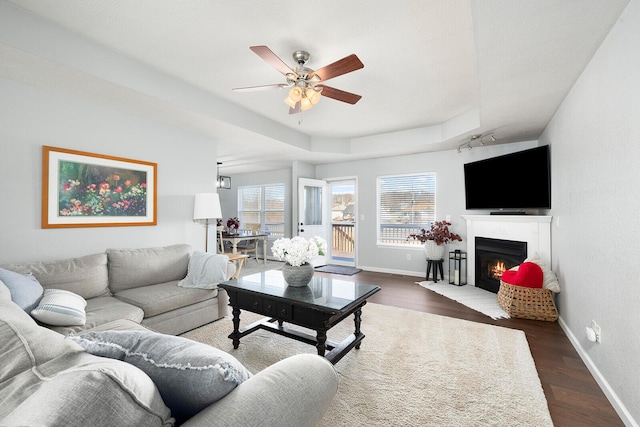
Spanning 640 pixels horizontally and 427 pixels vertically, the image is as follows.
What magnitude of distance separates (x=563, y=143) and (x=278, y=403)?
3555 mm

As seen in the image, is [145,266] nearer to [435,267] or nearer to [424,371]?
[424,371]

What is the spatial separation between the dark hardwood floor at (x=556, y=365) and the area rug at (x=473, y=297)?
0.12 m

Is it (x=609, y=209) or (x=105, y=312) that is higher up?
(x=609, y=209)

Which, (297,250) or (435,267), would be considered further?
(435,267)

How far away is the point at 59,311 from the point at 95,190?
63.2 inches

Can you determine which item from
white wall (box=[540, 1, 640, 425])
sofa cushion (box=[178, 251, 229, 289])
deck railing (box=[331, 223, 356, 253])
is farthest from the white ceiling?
deck railing (box=[331, 223, 356, 253])

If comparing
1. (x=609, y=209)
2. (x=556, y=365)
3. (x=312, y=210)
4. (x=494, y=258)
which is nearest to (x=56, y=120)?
(x=312, y=210)

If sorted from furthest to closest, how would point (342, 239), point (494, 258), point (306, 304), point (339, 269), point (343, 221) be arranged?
point (342, 239), point (343, 221), point (339, 269), point (494, 258), point (306, 304)

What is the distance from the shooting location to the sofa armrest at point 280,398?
0.73 meters

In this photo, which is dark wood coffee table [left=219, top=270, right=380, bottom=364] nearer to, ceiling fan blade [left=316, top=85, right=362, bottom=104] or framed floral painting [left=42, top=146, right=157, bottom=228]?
framed floral painting [left=42, top=146, right=157, bottom=228]

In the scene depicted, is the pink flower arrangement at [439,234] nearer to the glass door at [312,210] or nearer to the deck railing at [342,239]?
the glass door at [312,210]

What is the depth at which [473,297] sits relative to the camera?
4109 millimetres

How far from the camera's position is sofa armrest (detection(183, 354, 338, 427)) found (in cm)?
73

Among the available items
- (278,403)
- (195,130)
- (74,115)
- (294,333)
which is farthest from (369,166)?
(278,403)
